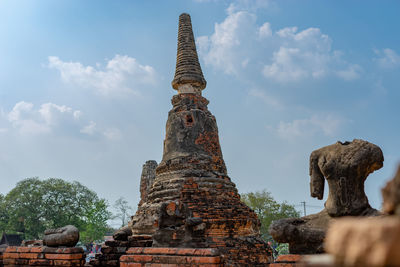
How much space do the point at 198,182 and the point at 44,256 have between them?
20.1 ft

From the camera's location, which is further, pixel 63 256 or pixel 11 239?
pixel 11 239

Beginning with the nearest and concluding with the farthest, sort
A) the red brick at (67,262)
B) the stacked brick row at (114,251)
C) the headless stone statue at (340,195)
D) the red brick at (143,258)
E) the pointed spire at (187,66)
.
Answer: the headless stone statue at (340,195) < the red brick at (143,258) < the red brick at (67,262) < the stacked brick row at (114,251) < the pointed spire at (187,66)

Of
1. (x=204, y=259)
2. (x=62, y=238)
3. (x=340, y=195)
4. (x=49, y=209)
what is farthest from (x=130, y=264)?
(x=49, y=209)

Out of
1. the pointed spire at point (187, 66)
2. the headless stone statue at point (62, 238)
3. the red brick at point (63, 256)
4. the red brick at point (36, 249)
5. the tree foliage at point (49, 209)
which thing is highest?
the pointed spire at point (187, 66)

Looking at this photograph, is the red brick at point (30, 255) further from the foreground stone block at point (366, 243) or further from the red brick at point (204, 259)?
the foreground stone block at point (366, 243)

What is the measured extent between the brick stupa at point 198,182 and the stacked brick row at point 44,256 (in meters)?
1.10

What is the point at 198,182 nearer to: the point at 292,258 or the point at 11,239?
the point at 292,258

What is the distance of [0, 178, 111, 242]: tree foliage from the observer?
29.6m

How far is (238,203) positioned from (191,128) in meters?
3.08

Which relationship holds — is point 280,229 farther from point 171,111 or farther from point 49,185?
point 49,185

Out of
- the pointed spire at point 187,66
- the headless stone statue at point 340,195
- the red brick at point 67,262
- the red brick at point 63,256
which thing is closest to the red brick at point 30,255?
the red brick at point 63,256

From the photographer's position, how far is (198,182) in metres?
11.4

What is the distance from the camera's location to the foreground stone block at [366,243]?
0.88 m

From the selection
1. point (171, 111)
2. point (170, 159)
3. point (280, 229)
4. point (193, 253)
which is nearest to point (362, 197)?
point (280, 229)
